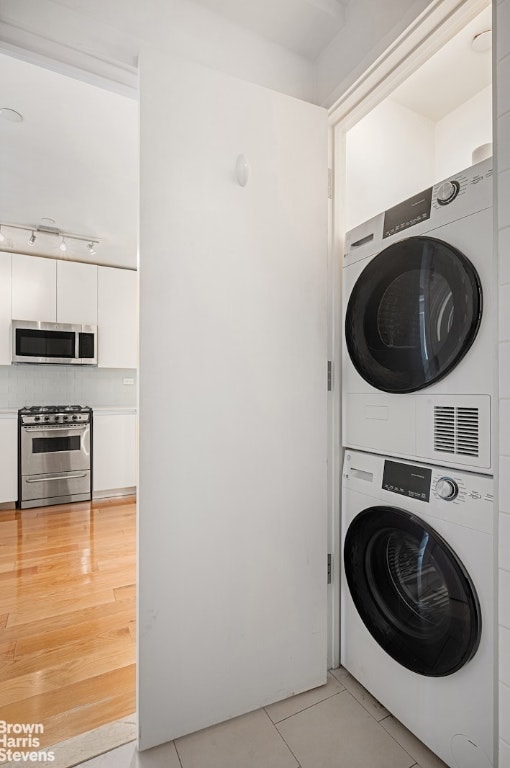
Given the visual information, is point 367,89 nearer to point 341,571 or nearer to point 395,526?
point 395,526

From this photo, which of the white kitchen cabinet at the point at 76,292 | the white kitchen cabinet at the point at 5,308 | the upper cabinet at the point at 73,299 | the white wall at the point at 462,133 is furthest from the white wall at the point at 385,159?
the white kitchen cabinet at the point at 5,308

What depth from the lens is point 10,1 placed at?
1159 millimetres

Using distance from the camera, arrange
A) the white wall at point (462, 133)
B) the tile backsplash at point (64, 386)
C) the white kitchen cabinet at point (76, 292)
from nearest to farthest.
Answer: the white wall at point (462, 133), the white kitchen cabinet at point (76, 292), the tile backsplash at point (64, 386)

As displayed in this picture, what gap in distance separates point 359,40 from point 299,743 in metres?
2.45

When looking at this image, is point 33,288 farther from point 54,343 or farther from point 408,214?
point 408,214

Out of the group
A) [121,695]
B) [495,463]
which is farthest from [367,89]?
[121,695]

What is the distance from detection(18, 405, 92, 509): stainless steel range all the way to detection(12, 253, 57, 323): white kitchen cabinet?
3.08 ft

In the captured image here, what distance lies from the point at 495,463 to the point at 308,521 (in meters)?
0.72

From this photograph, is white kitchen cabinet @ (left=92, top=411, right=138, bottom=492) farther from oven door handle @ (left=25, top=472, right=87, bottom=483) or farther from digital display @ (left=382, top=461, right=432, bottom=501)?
digital display @ (left=382, top=461, right=432, bottom=501)

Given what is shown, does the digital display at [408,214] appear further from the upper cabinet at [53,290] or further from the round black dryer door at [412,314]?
the upper cabinet at [53,290]

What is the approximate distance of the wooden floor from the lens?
146cm

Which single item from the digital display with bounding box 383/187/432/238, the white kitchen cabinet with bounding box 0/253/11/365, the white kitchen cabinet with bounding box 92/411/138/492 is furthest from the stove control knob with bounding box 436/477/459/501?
the white kitchen cabinet with bounding box 0/253/11/365

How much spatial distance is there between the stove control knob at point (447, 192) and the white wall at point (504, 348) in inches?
5.8

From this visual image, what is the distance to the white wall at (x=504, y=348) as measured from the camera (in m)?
0.98
